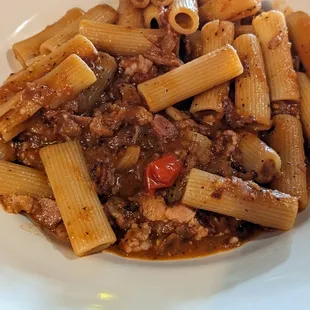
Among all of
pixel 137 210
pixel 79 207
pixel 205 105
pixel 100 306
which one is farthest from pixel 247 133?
pixel 100 306

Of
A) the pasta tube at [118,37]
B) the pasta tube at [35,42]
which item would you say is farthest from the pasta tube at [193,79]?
the pasta tube at [35,42]

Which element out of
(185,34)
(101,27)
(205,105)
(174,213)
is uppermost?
(101,27)

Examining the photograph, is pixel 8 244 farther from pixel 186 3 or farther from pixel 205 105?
pixel 186 3

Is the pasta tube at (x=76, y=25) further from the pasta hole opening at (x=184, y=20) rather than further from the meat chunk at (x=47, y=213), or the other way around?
the meat chunk at (x=47, y=213)

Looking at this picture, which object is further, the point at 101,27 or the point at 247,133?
the point at 101,27

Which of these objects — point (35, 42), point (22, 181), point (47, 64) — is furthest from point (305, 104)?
point (35, 42)

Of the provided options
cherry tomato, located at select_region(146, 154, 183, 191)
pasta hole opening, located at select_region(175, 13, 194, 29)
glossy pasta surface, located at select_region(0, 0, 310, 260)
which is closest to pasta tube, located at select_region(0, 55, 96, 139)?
glossy pasta surface, located at select_region(0, 0, 310, 260)
